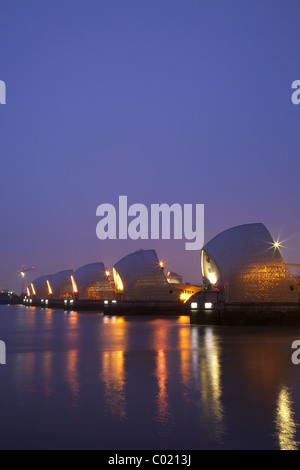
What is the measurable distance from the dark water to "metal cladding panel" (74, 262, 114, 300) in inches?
2640

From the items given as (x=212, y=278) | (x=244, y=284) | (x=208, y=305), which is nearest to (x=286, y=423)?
(x=208, y=305)

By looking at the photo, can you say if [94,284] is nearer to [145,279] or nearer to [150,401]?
[145,279]

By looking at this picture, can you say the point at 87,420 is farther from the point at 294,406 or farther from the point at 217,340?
the point at 217,340

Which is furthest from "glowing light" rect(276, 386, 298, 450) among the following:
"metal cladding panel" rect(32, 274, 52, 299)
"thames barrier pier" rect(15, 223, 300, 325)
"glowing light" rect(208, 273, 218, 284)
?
"metal cladding panel" rect(32, 274, 52, 299)

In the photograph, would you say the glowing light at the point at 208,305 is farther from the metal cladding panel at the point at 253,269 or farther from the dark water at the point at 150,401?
the dark water at the point at 150,401

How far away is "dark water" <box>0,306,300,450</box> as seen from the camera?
23.2 feet

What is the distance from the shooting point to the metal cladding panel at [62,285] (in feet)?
342

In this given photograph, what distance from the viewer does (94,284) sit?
281ft

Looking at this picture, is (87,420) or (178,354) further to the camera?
(178,354)

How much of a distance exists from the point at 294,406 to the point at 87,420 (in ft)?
13.8

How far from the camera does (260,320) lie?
36312mm

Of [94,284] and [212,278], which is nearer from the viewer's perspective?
[212,278]

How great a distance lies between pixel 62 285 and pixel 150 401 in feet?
325
